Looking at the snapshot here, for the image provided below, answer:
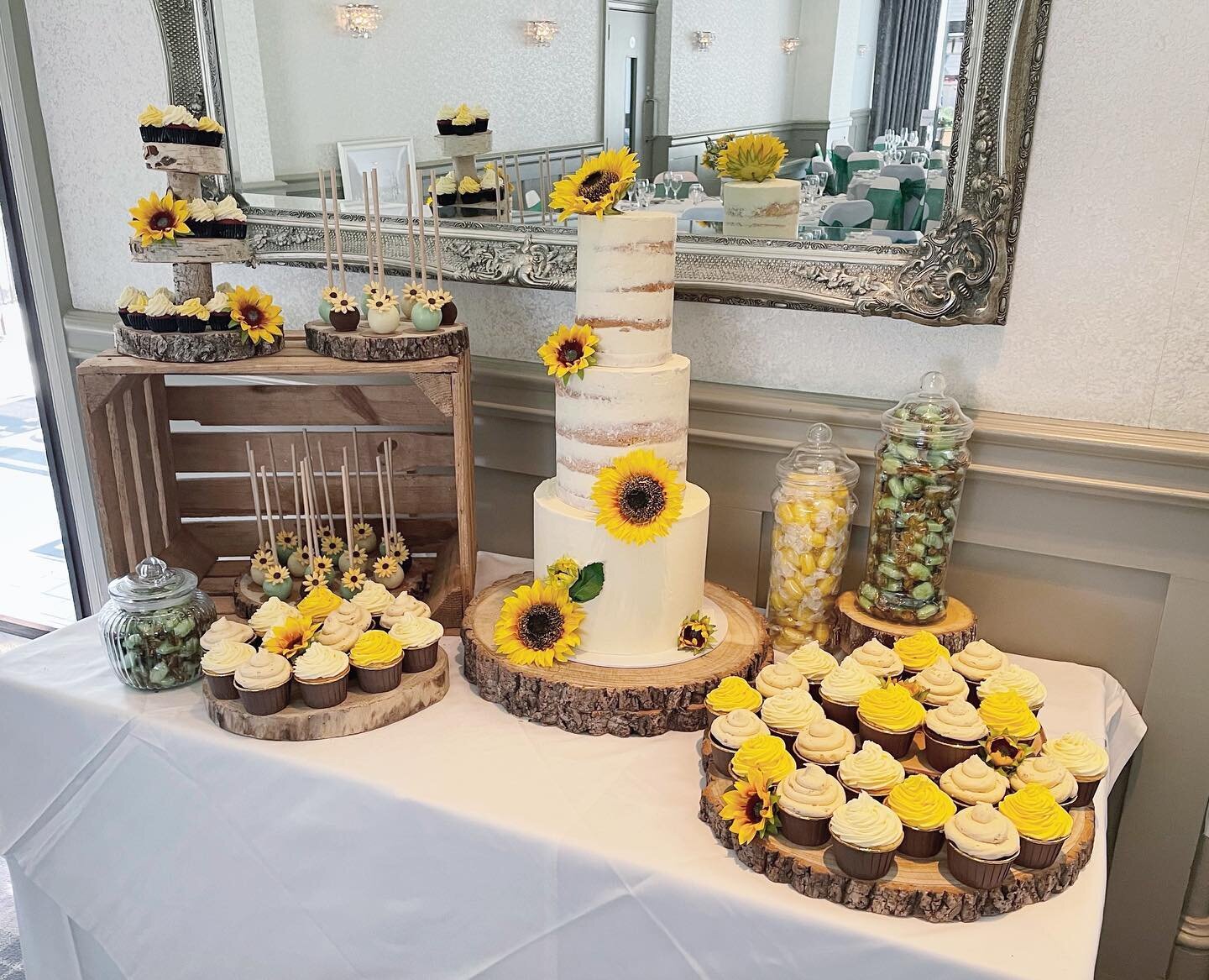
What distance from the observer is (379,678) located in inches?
44.2

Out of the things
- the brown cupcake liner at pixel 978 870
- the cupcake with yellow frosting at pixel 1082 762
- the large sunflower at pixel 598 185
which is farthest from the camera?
the large sunflower at pixel 598 185

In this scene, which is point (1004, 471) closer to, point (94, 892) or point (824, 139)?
point (824, 139)

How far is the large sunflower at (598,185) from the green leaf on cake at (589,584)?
40 cm

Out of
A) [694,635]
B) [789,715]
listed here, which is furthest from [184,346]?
[789,715]

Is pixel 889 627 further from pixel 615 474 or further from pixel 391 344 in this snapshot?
pixel 391 344

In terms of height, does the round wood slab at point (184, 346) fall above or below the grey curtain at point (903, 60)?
below

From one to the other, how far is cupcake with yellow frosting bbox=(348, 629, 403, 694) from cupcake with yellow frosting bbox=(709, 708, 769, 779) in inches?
14.8

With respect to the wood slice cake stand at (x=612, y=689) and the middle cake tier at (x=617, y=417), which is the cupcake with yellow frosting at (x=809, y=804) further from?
the middle cake tier at (x=617, y=417)

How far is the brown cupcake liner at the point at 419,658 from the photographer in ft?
3.80

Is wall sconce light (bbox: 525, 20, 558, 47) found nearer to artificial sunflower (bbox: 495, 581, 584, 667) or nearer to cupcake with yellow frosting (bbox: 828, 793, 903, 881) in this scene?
artificial sunflower (bbox: 495, 581, 584, 667)

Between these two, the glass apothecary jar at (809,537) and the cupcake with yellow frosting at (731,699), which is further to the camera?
the glass apothecary jar at (809,537)

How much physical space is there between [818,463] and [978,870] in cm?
54

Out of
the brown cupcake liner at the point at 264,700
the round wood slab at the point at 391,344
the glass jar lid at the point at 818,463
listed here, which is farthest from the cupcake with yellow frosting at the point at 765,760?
the round wood slab at the point at 391,344

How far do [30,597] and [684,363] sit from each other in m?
2.18
